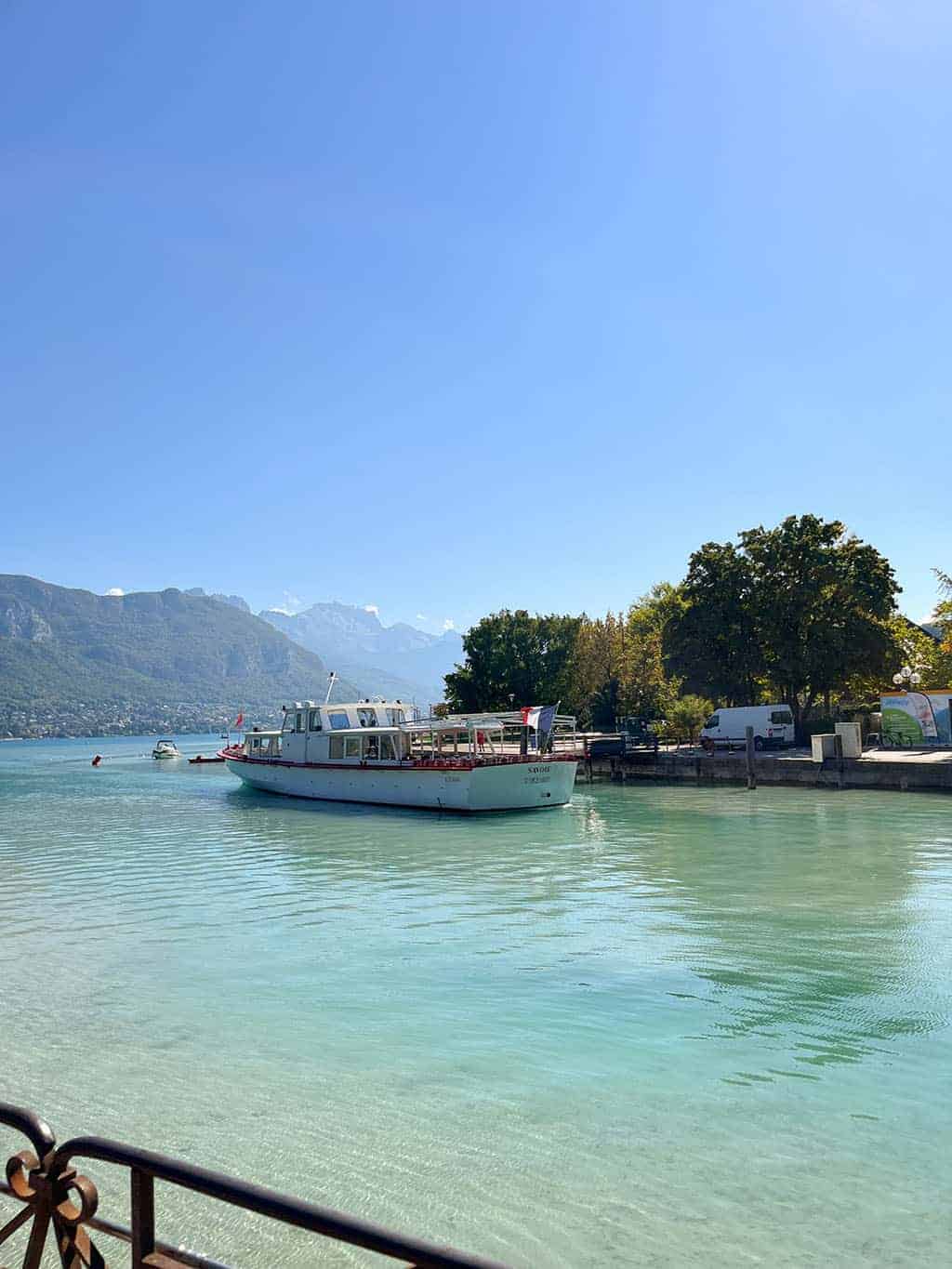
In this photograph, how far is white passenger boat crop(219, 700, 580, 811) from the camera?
37.6 m

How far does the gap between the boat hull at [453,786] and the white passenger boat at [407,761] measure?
39 mm

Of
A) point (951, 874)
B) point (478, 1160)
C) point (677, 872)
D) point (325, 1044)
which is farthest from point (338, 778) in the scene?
point (478, 1160)

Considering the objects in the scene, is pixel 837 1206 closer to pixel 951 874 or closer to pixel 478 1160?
pixel 478 1160

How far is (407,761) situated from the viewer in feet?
129

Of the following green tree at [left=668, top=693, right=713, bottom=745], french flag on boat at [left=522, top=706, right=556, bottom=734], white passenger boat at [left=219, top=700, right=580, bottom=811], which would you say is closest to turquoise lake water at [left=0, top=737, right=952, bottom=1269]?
white passenger boat at [left=219, top=700, right=580, bottom=811]

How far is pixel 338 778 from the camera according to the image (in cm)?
4184

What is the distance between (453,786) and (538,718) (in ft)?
17.2

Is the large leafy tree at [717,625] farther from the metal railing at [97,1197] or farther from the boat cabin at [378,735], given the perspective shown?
the metal railing at [97,1197]

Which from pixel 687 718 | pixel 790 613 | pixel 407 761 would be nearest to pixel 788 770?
pixel 790 613

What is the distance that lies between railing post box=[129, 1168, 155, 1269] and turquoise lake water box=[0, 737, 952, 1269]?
418 cm

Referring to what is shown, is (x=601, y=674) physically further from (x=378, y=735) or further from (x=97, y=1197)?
(x=97, y=1197)

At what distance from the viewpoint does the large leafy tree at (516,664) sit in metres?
79.2

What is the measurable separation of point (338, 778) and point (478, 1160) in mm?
34927

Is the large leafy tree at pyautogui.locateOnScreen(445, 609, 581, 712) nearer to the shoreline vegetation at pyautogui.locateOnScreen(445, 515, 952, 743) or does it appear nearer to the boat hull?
the shoreline vegetation at pyautogui.locateOnScreen(445, 515, 952, 743)
